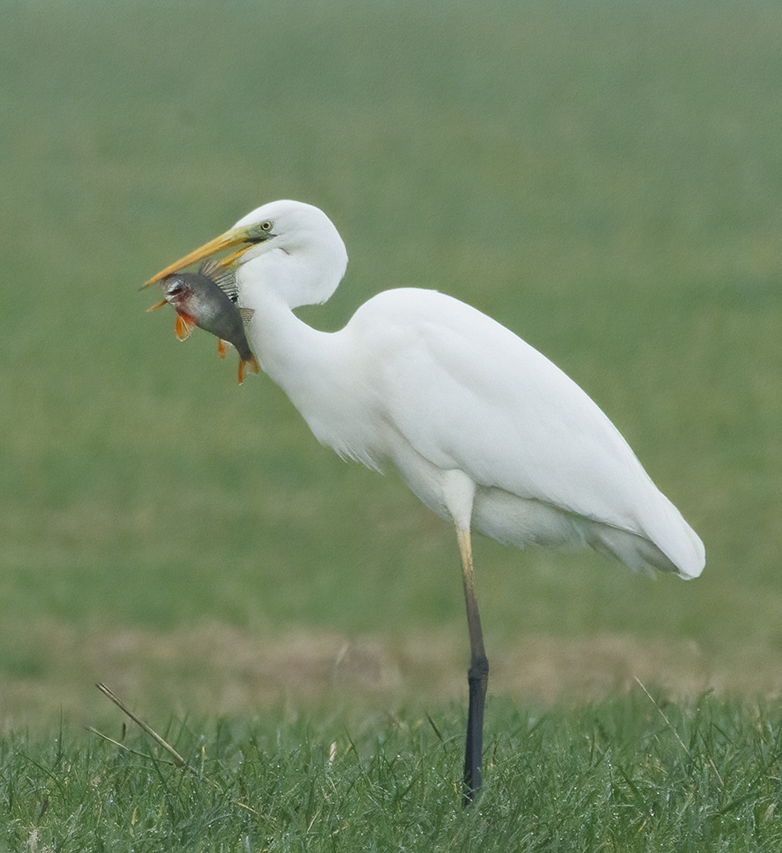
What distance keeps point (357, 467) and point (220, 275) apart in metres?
6.18

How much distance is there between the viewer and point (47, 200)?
15.1 m

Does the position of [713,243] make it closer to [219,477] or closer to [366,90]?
[366,90]

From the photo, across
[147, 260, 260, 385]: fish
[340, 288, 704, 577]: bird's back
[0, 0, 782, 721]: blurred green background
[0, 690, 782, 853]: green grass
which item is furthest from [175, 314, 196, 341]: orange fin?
[0, 0, 782, 721]: blurred green background

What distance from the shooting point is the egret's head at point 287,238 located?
406 cm

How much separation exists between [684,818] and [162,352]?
346 inches

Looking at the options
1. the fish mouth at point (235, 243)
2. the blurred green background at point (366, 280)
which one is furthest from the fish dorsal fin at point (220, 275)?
the blurred green background at point (366, 280)

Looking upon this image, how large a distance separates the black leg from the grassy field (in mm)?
95

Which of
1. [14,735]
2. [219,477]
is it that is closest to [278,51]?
[219,477]

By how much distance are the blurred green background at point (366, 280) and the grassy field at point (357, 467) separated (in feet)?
0.11

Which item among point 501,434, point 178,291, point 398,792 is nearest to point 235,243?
point 178,291

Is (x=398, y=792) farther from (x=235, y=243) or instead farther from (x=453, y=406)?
(x=235, y=243)

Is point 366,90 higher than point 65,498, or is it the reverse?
point 366,90

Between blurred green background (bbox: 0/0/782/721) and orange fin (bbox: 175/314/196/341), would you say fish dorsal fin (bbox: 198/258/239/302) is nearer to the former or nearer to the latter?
orange fin (bbox: 175/314/196/341)

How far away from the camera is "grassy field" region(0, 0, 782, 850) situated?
4.26 metres
